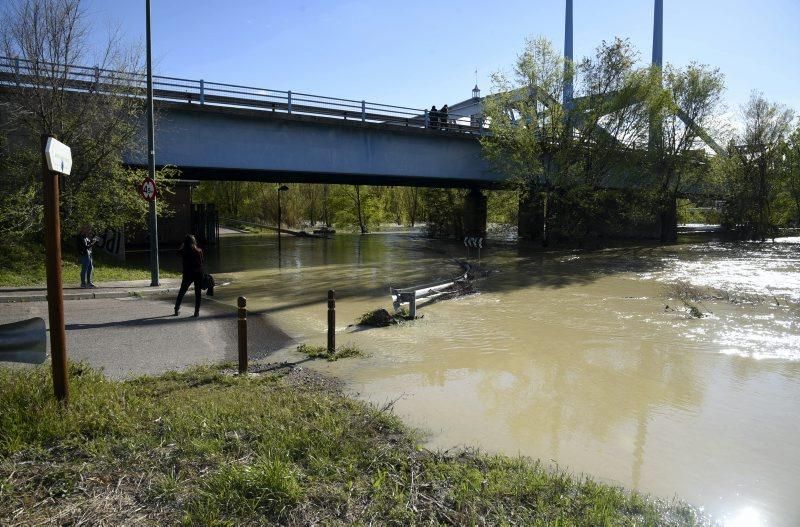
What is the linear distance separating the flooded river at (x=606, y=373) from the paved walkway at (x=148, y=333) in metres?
1.27

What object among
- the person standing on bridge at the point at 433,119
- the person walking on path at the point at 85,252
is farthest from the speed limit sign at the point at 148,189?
the person standing on bridge at the point at 433,119

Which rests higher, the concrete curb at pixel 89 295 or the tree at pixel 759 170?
the tree at pixel 759 170

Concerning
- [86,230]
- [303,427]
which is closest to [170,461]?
[303,427]

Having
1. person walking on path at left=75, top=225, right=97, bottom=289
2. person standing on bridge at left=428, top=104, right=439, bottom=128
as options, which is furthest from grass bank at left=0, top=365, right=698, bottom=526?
person standing on bridge at left=428, top=104, right=439, bottom=128

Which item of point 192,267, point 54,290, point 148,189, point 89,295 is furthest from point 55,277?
point 148,189

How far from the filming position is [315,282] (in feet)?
64.1

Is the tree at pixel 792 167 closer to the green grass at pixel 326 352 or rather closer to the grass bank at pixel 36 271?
the grass bank at pixel 36 271

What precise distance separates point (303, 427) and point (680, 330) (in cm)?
977

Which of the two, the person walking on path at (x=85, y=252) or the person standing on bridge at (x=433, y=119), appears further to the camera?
the person standing on bridge at (x=433, y=119)

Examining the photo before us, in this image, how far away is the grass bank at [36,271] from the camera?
15.2 meters

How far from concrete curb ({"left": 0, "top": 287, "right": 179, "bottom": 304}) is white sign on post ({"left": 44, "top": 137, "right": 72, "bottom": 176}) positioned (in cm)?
970

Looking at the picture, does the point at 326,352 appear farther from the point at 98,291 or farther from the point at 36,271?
the point at 36,271

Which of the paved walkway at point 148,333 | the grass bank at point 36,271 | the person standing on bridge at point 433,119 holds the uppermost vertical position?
the person standing on bridge at point 433,119

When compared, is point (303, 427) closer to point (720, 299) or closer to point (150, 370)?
point (150, 370)
